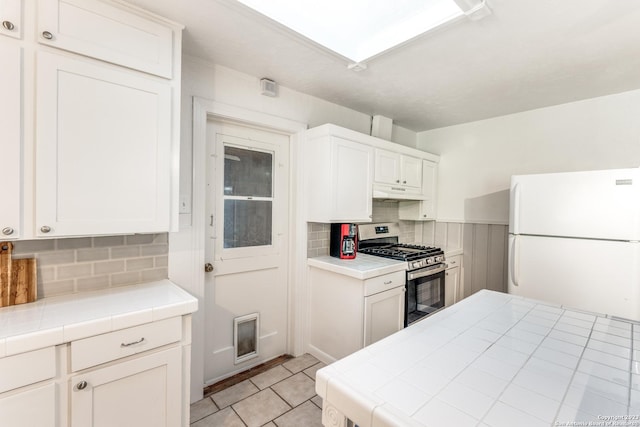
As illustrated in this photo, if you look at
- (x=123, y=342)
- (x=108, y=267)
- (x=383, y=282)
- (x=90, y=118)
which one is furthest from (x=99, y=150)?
(x=383, y=282)

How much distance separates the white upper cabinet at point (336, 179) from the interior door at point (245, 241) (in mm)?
284

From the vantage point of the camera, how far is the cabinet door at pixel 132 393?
3.89ft

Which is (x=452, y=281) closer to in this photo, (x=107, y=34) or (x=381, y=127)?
(x=381, y=127)

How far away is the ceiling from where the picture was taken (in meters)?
1.50

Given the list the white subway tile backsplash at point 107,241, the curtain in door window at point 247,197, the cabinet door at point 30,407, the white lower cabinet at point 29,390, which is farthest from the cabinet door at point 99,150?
the curtain in door window at point 247,197

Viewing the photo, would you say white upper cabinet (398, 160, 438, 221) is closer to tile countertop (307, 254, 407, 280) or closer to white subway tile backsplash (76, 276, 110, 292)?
tile countertop (307, 254, 407, 280)

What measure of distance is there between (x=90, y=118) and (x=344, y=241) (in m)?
1.99

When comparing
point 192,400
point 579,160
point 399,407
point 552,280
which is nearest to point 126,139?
point 399,407

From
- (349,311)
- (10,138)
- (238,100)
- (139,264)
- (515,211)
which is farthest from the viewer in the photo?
(515,211)

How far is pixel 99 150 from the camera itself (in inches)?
53.8

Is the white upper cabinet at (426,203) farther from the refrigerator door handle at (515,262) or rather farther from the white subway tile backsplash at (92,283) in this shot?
the white subway tile backsplash at (92,283)

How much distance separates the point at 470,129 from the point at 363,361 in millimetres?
3370

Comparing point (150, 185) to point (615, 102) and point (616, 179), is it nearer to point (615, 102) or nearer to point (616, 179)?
point (616, 179)

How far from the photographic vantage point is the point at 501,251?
317cm
